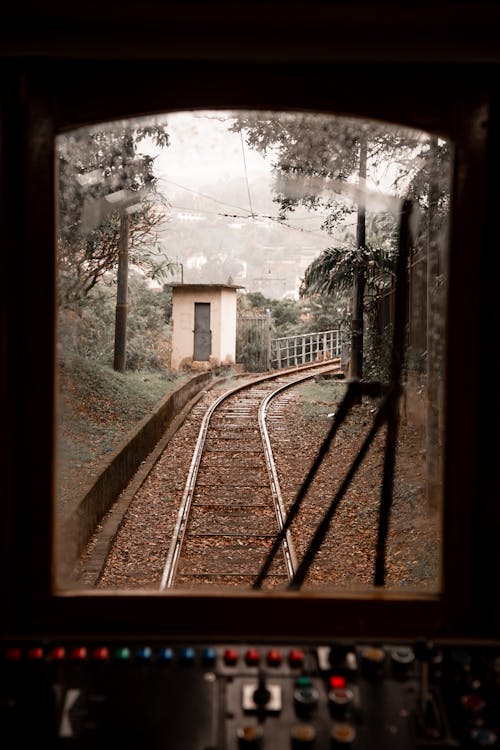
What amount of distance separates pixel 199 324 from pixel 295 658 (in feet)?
53.5

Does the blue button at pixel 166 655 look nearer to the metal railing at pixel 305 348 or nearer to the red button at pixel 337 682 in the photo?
the red button at pixel 337 682

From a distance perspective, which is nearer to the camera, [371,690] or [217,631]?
[371,690]

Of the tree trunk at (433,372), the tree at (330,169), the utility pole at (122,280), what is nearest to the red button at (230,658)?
the tree trunk at (433,372)

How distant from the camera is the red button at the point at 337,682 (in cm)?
107

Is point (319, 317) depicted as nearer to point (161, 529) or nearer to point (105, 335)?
point (105, 335)

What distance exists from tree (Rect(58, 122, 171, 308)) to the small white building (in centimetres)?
678

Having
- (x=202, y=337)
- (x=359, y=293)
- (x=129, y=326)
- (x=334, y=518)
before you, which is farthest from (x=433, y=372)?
(x=202, y=337)

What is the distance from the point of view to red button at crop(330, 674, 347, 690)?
3.50 feet

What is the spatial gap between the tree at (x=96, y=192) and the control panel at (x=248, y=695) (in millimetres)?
6256

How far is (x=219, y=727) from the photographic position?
1.01 metres
